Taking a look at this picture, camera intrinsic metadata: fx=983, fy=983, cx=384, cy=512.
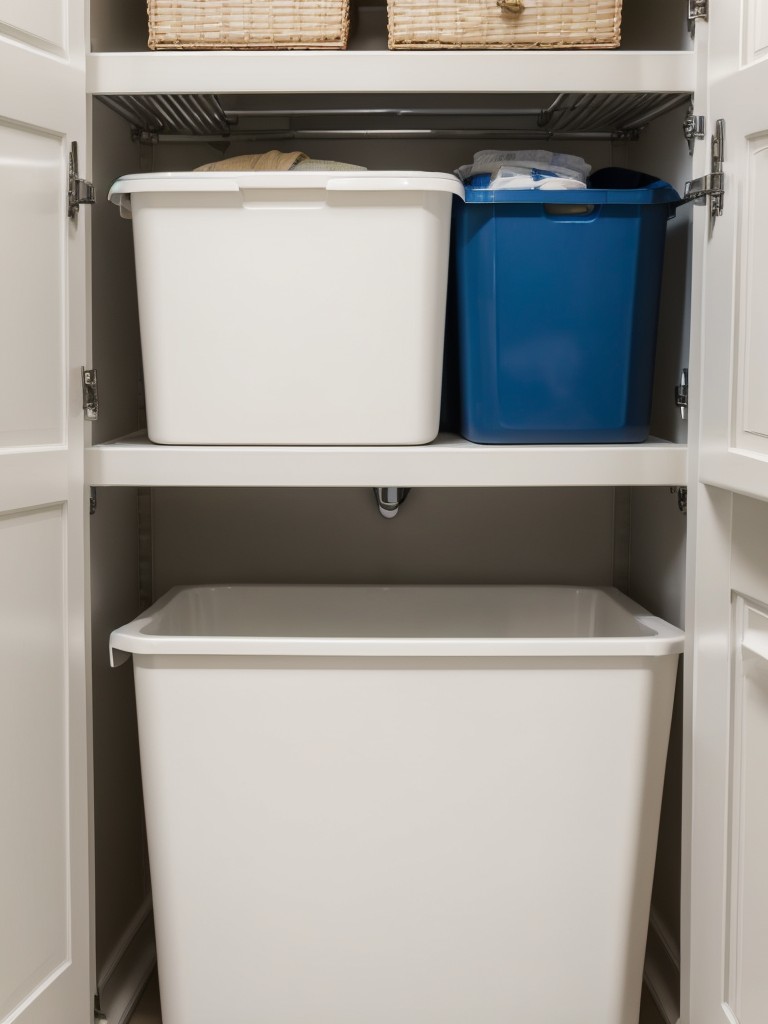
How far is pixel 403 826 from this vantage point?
125 centimetres

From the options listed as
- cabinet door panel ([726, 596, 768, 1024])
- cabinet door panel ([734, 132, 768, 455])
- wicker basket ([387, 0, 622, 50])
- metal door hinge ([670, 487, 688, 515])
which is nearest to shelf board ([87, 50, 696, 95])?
wicker basket ([387, 0, 622, 50])

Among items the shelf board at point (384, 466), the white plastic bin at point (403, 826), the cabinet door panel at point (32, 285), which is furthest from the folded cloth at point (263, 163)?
the white plastic bin at point (403, 826)

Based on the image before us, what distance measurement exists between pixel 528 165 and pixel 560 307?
20cm

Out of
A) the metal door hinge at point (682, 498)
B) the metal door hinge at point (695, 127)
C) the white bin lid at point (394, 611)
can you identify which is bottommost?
the white bin lid at point (394, 611)

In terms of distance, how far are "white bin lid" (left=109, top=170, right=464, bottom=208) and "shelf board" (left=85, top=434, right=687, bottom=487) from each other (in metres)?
0.31

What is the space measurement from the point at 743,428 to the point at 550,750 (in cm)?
46

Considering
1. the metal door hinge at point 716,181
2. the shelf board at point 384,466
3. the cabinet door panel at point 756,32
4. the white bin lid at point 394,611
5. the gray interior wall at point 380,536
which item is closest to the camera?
the cabinet door panel at point 756,32

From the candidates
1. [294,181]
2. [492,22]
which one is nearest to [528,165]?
[492,22]

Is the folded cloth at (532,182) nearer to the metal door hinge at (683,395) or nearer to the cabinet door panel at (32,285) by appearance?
the metal door hinge at (683,395)

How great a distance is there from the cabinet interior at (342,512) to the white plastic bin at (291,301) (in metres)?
0.20

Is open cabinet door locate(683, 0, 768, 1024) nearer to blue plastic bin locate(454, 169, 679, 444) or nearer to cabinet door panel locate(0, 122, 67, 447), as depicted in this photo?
blue plastic bin locate(454, 169, 679, 444)

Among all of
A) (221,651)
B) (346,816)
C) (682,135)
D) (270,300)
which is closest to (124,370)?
(270,300)

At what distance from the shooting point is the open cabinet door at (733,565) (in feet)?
3.43

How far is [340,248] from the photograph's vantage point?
1.19 metres
